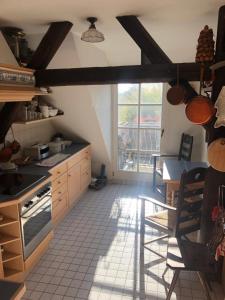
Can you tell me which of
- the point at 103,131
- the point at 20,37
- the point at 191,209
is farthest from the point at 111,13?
the point at 103,131

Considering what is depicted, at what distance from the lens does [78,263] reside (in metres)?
2.58

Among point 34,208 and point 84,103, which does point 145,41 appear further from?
point 34,208

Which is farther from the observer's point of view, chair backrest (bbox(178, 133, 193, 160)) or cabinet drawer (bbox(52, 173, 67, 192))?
chair backrest (bbox(178, 133, 193, 160))

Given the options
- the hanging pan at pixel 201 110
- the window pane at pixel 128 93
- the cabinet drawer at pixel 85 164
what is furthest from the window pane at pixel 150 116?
the hanging pan at pixel 201 110

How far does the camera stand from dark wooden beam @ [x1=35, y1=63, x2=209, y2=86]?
2.17 metres

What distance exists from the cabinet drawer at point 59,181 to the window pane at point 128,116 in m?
1.70

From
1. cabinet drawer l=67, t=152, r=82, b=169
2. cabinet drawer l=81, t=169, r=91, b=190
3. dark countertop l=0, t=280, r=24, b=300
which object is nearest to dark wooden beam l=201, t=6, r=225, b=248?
dark countertop l=0, t=280, r=24, b=300

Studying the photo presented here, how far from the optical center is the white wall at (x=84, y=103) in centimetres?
296

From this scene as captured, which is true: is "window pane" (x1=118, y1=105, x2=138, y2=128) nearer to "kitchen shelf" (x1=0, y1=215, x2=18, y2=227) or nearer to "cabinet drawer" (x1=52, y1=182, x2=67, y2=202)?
"cabinet drawer" (x1=52, y1=182, x2=67, y2=202)

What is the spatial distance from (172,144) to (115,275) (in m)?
2.68

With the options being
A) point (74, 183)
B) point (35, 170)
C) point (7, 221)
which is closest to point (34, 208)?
point (7, 221)

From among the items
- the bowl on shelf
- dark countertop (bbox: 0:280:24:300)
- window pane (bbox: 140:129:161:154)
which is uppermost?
the bowl on shelf

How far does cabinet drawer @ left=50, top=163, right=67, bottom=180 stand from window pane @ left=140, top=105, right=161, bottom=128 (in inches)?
70.7

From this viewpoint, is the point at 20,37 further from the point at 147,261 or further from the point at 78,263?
the point at 147,261
